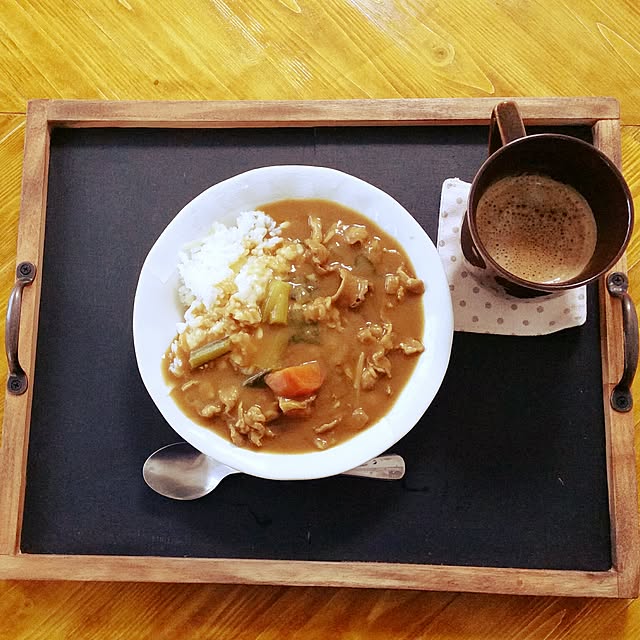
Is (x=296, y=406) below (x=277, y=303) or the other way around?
below

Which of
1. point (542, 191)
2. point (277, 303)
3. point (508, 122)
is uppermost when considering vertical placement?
point (508, 122)

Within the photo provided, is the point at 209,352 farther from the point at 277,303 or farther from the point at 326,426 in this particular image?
the point at 326,426

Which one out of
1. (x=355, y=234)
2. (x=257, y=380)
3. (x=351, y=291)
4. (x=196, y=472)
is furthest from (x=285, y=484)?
(x=355, y=234)

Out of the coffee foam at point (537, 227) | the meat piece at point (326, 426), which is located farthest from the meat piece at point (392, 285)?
the meat piece at point (326, 426)

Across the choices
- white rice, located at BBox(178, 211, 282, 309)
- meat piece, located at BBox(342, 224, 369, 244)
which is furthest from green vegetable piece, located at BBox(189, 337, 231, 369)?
meat piece, located at BBox(342, 224, 369, 244)

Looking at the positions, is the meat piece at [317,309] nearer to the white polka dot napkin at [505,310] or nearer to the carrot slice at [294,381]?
the carrot slice at [294,381]

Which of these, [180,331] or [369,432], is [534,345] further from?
[180,331]

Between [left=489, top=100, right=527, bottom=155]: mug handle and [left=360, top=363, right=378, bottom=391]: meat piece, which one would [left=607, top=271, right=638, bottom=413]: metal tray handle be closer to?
[left=489, top=100, right=527, bottom=155]: mug handle

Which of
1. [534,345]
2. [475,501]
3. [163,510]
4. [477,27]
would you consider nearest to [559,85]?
[477,27]
